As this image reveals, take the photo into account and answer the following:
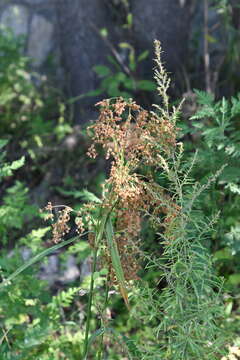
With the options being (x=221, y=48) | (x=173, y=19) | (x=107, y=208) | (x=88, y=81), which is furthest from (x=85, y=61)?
(x=107, y=208)

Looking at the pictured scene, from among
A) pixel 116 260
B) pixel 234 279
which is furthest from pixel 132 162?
pixel 234 279

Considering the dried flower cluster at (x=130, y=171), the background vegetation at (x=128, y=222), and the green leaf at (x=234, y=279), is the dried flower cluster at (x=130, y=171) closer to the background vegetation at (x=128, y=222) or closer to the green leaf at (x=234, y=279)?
the background vegetation at (x=128, y=222)

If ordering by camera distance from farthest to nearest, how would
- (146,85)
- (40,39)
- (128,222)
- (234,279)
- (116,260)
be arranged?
(40,39) < (146,85) < (234,279) < (128,222) < (116,260)

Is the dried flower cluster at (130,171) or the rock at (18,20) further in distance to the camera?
the rock at (18,20)

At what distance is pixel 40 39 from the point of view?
5680mm

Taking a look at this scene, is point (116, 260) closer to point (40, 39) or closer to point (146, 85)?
point (146, 85)

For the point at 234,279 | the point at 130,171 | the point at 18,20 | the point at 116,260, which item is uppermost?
the point at 130,171

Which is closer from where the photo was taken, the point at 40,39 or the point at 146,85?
the point at 146,85

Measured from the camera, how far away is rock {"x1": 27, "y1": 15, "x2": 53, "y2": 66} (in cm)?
563

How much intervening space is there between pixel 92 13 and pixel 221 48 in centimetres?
101

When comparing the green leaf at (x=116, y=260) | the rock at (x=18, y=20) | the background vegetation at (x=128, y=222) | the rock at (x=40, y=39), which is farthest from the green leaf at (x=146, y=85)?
the green leaf at (x=116, y=260)

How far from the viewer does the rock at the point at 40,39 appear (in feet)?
18.5

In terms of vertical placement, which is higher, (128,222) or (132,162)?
(132,162)

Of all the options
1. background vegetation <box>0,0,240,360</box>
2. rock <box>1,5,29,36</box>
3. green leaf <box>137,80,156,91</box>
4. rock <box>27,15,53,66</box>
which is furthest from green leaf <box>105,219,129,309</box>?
rock <box>1,5,29,36</box>
